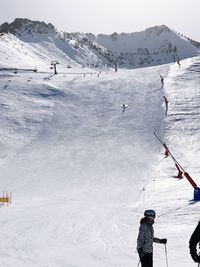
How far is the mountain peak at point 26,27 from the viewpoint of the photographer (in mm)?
151962

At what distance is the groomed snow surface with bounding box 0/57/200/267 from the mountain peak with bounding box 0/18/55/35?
96813 millimetres

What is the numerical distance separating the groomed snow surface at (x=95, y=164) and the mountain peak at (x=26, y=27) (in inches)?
3812

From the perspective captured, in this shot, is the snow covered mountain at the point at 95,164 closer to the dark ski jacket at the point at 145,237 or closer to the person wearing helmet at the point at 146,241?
the person wearing helmet at the point at 146,241

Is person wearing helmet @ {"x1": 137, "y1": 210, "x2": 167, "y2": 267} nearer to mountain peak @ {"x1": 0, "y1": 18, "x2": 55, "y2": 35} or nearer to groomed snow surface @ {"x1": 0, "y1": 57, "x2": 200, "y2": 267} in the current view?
groomed snow surface @ {"x1": 0, "y1": 57, "x2": 200, "y2": 267}

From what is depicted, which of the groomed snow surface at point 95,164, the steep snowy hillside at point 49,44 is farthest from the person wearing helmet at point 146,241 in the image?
the steep snowy hillside at point 49,44

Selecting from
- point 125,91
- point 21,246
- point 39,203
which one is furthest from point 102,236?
point 125,91

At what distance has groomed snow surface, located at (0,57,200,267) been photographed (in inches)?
582

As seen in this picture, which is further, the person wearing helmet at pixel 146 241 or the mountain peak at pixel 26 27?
the mountain peak at pixel 26 27

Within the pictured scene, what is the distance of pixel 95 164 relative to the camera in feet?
105

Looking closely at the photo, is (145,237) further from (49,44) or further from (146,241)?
(49,44)

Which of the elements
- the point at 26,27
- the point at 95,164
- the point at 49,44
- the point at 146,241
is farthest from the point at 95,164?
the point at 26,27

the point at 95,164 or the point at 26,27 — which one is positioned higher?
the point at 26,27

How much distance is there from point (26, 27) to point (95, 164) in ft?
434

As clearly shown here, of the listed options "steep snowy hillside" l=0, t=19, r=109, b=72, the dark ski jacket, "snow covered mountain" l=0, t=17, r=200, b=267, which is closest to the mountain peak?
"steep snowy hillside" l=0, t=19, r=109, b=72
